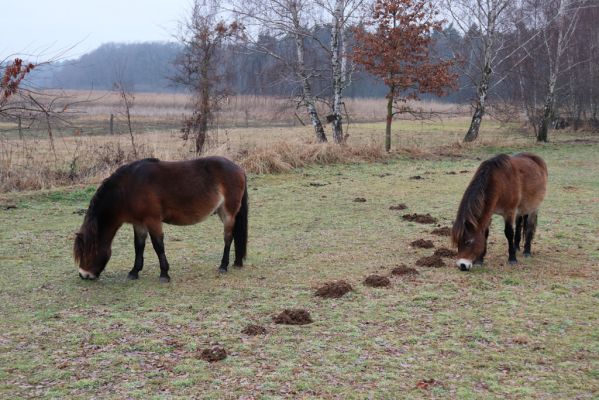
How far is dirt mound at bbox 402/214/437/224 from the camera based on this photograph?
9398mm

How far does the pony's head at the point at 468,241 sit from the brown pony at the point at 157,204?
2.48 meters

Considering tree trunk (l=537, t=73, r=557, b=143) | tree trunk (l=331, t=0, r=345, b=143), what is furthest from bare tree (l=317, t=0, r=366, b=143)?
tree trunk (l=537, t=73, r=557, b=143)

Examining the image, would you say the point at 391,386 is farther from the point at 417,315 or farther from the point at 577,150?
the point at 577,150

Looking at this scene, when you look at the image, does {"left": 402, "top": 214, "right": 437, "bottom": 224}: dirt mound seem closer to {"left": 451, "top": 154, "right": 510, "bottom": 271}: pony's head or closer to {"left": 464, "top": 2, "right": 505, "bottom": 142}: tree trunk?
{"left": 451, "top": 154, "right": 510, "bottom": 271}: pony's head

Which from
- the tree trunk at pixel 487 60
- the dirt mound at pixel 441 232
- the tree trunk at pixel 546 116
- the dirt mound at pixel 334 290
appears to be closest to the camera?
the dirt mound at pixel 334 290

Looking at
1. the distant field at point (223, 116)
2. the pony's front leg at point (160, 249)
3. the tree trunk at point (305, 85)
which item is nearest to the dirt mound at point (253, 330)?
the pony's front leg at point (160, 249)

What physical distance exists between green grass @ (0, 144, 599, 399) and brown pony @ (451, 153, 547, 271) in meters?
0.27

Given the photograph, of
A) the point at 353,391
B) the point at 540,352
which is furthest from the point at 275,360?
the point at 540,352

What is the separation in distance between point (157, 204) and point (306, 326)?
2.34 metres

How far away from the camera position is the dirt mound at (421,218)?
9398 mm

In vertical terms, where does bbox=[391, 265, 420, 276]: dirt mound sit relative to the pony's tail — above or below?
below

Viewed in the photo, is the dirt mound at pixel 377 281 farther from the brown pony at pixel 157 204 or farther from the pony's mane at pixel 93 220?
the pony's mane at pixel 93 220

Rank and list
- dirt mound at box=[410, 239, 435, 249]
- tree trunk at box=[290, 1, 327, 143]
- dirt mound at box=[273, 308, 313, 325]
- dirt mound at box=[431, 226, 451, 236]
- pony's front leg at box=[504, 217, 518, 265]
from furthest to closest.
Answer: tree trunk at box=[290, 1, 327, 143]
dirt mound at box=[431, 226, 451, 236]
dirt mound at box=[410, 239, 435, 249]
pony's front leg at box=[504, 217, 518, 265]
dirt mound at box=[273, 308, 313, 325]

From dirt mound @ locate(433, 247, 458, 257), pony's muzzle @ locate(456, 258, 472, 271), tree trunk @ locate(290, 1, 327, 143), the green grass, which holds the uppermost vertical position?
tree trunk @ locate(290, 1, 327, 143)
